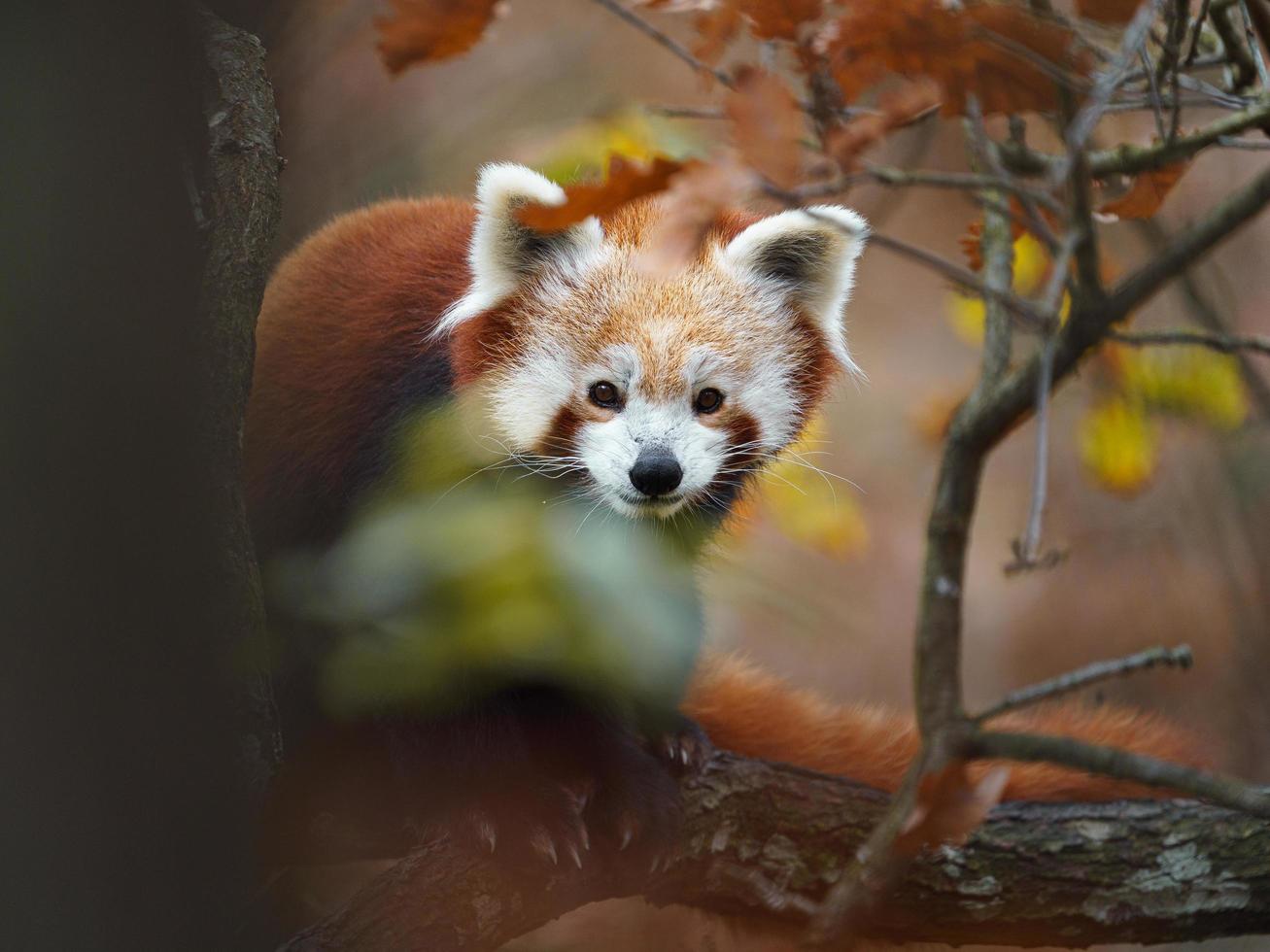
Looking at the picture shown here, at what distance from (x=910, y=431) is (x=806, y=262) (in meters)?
5.38

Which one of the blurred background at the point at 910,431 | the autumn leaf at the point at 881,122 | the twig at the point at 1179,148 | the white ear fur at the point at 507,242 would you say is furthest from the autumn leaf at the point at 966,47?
the blurred background at the point at 910,431

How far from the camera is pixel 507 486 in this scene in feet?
7.91

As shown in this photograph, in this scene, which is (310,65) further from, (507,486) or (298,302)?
(507,486)

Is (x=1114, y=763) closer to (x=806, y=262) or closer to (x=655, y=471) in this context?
(x=655, y=471)

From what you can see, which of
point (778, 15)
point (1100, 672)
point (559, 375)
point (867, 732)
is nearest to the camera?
point (1100, 672)

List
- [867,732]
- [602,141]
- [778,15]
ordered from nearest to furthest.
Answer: [778,15] < [867,732] < [602,141]

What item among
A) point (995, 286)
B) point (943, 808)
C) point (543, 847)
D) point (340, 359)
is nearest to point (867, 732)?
point (543, 847)

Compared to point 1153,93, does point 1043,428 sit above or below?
below

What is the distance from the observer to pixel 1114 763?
5.13ft

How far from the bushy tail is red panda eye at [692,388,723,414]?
0.93m

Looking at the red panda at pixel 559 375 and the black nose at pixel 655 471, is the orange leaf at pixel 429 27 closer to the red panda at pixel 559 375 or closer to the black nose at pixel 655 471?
the red panda at pixel 559 375

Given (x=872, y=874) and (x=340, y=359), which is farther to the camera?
(x=340, y=359)

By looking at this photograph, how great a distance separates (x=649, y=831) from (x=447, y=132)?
14.5 feet

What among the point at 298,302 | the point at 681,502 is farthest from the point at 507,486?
the point at 298,302
